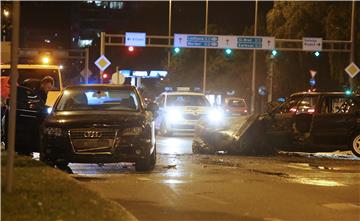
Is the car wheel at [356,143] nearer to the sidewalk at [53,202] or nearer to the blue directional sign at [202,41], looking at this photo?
the sidewalk at [53,202]

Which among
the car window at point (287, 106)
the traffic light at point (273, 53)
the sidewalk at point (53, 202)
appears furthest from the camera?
the traffic light at point (273, 53)

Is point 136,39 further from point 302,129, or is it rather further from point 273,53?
point 302,129

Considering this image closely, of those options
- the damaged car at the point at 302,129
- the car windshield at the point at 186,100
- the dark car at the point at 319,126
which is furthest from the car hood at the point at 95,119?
the car windshield at the point at 186,100

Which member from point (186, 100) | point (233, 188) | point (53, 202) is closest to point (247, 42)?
point (186, 100)

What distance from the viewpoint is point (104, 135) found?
11.2 m

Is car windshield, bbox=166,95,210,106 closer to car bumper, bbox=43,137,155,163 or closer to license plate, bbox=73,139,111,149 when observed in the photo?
car bumper, bbox=43,137,155,163

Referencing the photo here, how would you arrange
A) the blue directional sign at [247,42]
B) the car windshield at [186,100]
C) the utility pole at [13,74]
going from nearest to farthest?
1. the utility pole at [13,74]
2. the car windshield at [186,100]
3. the blue directional sign at [247,42]

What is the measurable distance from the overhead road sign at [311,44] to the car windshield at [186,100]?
17.0 metres

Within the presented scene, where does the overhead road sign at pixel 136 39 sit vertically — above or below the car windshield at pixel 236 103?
above

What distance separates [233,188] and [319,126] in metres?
6.11

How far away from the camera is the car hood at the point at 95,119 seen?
11.2 m

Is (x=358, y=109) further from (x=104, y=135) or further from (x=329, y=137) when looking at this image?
(x=104, y=135)

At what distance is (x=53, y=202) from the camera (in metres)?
7.27

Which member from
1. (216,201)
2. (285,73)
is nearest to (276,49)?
(285,73)
